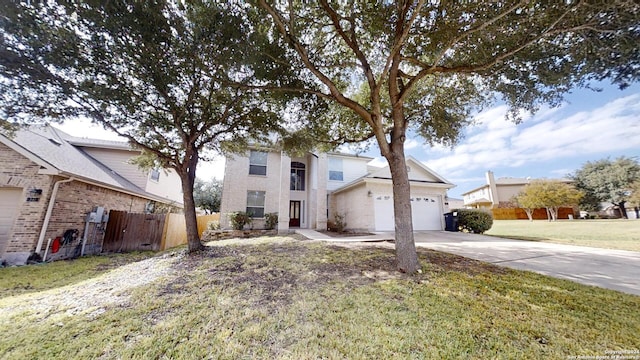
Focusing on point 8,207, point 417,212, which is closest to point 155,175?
point 8,207

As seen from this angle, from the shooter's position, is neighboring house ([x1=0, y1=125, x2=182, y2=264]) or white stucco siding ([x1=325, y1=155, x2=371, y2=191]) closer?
neighboring house ([x1=0, y1=125, x2=182, y2=264])

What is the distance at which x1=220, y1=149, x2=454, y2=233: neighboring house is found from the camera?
13141 mm

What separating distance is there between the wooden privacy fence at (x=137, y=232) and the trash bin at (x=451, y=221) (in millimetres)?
15966

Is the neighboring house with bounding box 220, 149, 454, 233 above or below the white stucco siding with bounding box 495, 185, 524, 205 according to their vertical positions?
below

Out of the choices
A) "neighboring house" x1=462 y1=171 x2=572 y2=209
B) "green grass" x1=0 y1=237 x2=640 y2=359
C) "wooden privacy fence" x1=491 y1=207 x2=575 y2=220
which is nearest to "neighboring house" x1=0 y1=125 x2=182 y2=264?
"green grass" x1=0 y1=237 x2=640 y2=359

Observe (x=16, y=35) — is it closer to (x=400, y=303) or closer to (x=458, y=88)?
(x=400, y=303)

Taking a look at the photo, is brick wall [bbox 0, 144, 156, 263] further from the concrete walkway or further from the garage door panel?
the garage door panel

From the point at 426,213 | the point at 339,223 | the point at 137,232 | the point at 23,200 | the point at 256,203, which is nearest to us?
the point at 23,200

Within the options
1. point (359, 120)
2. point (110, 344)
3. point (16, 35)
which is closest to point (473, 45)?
point (359, 120)

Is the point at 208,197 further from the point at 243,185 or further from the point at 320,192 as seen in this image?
the point at 320,192

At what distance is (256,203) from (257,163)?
278cm

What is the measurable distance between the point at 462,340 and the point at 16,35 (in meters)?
10.4

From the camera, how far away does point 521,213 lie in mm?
29953

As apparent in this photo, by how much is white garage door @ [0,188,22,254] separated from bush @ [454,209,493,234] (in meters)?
19.6
